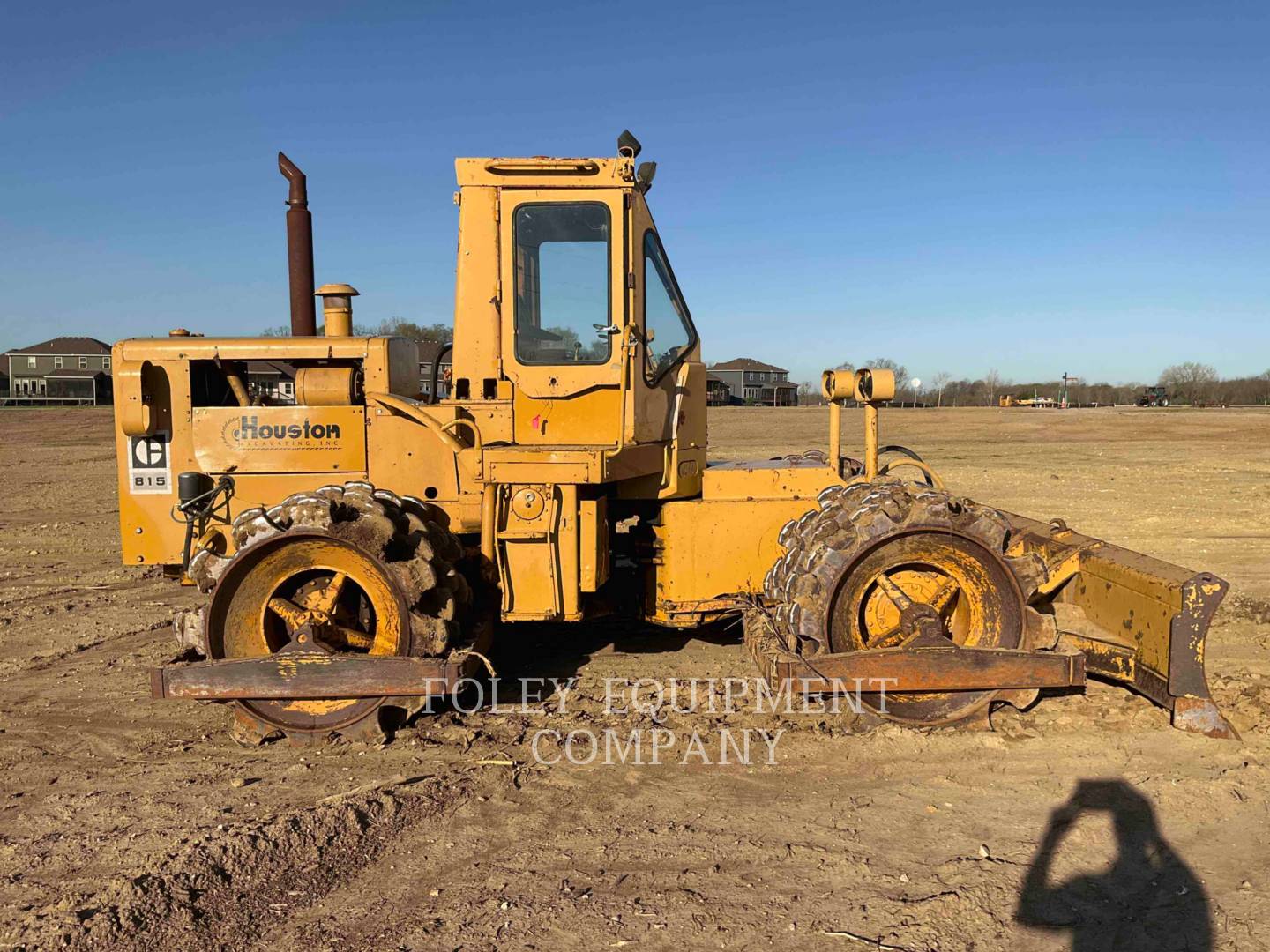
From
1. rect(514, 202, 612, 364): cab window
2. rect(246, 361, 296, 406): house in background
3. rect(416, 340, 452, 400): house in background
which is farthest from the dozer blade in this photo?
rect(246, 361, 296, 406): house in background

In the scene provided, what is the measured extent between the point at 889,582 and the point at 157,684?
3.93 meters

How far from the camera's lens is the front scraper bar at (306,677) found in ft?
15.1

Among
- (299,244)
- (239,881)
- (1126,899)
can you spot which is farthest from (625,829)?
(299,244)

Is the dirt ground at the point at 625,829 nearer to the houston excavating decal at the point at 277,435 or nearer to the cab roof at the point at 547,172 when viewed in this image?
the houston excavating decal at the point at 277,435

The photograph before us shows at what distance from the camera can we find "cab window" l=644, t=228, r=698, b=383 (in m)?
5.40

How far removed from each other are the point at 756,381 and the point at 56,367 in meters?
61.4

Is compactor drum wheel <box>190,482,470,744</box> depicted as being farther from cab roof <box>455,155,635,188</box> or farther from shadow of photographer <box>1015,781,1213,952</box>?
shadow of photographer <box>1015,781,1213,952</box>

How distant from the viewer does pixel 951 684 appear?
15.4ft

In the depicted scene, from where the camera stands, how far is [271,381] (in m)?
5.66

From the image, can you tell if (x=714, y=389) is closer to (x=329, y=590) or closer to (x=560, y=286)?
(x=560, y=286)

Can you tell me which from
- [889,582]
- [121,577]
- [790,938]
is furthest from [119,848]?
[121,577]

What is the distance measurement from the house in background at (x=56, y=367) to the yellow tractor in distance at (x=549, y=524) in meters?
63.5

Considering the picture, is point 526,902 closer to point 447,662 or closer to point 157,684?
point 447,662

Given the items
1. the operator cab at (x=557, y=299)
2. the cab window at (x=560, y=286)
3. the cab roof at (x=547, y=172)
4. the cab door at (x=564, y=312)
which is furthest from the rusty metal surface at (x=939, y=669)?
the cab roof at (x=547, y=172)
